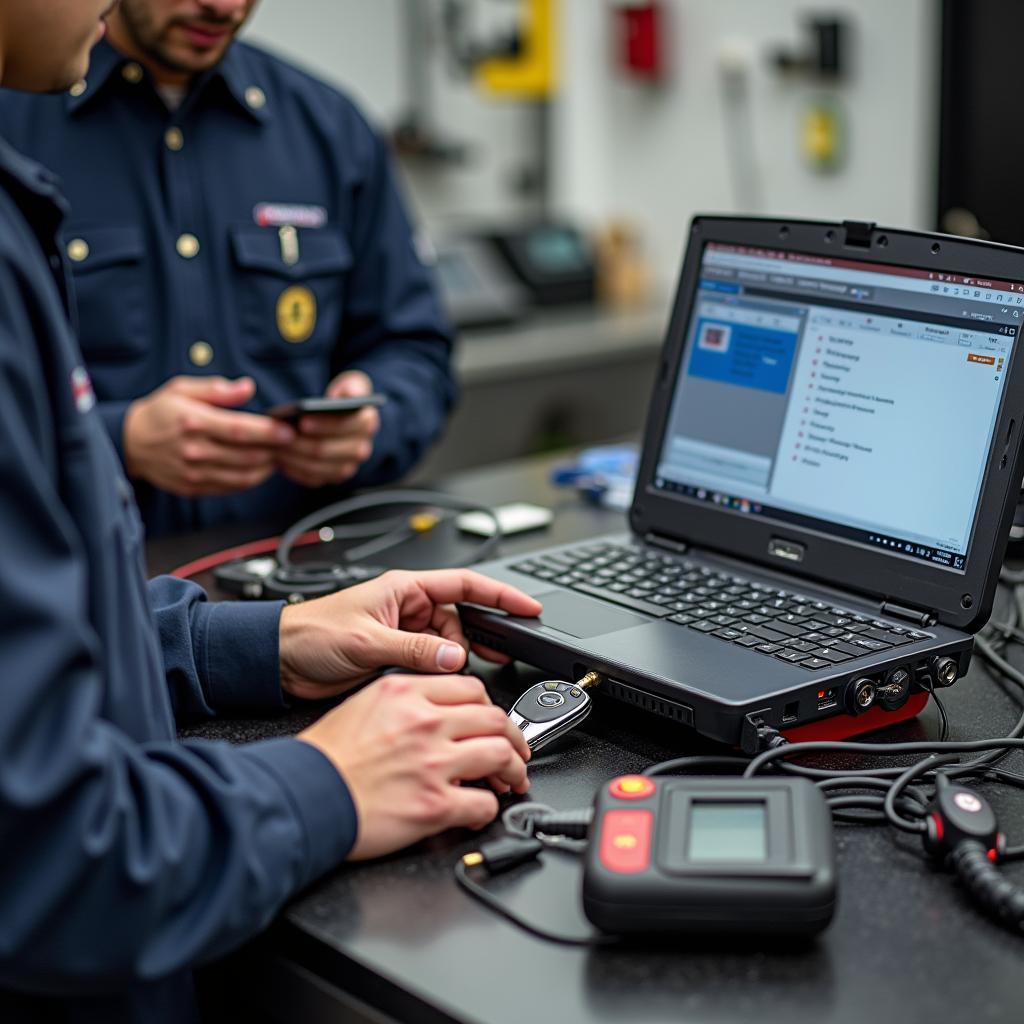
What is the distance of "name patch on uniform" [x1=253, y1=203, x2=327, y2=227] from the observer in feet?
5.86

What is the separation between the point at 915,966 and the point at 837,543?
454mm

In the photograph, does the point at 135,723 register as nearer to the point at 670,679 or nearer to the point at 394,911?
the point at 394,911

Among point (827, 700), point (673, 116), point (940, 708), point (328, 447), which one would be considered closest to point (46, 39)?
point (827, 700)

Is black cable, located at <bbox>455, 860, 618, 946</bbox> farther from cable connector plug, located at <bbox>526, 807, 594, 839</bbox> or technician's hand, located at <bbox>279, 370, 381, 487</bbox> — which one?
technician's hand, located at <bbox>279, 370, 381, 487</bbox>

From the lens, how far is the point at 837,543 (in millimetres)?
1071

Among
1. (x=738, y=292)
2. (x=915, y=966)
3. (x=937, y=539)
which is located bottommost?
(x=915, y=966)

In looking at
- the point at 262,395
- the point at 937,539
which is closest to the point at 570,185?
the point at 262,395

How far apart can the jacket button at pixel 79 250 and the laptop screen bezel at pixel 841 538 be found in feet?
2.68

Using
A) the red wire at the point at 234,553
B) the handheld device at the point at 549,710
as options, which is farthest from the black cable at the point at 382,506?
the handheld device at the point at 549,710

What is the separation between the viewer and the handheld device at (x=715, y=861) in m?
0.68

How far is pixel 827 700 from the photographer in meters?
0.89

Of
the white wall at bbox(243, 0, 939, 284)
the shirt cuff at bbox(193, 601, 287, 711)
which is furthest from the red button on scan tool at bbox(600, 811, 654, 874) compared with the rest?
the white wall at bbox(243, 0, 939, 284)

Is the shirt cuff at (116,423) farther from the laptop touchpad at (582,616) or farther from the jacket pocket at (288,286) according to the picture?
the laptop touchpad at (582,616)

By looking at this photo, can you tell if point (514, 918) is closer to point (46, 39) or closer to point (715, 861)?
point (715, 861)
